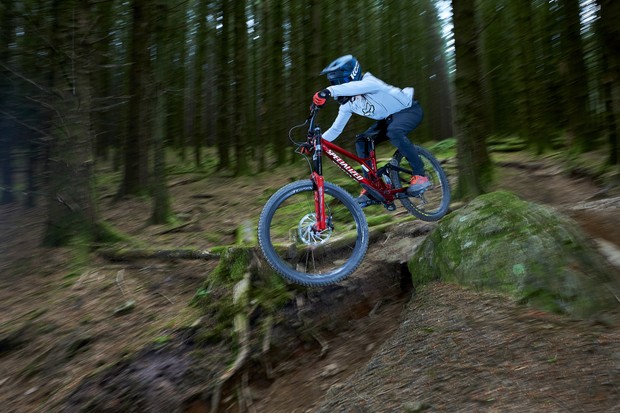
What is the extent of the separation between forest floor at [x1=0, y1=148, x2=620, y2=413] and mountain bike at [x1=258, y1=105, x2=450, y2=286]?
1.26 ft

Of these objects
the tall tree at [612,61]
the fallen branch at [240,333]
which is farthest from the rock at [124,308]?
the tall tree at [612,61]

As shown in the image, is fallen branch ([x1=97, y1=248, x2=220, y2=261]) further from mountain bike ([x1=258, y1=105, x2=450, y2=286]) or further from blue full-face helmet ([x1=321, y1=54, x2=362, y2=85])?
blue full-face helmet ([x1=321, y1=54, x2=362, y2=85])

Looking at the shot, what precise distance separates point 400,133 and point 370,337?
2182 millimetres

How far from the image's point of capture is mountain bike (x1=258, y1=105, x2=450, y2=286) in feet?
14.7

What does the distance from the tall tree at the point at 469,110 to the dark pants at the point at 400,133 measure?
129cm

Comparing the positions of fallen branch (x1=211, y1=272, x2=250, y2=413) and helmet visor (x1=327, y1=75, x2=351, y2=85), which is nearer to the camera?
fallen branch (x1=211, y1=272, x2=250, y2=413)

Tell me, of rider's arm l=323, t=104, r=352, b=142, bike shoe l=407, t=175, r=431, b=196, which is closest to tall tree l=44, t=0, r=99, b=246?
rider's arm l=323, t=104, r=352, b=142

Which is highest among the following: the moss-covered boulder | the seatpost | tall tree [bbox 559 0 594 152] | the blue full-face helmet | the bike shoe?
tall tree [bbox 559 0 594 152]

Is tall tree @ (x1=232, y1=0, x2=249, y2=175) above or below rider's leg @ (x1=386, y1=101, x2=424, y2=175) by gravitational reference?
above

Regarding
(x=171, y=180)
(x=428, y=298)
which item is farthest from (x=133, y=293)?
(x=171, y=180)

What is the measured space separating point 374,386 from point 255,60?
16.1 meters

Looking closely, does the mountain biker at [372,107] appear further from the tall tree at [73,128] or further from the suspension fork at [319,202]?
the tall tree at [73,128]

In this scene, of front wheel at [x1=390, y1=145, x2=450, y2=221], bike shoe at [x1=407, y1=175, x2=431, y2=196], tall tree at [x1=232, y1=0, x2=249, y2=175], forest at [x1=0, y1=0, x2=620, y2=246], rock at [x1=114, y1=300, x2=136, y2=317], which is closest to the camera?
bike shoe at [x1=407, y1=175, x2=431, y2=196]

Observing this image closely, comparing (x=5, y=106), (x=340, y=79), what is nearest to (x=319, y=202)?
(x=340, y=79)
